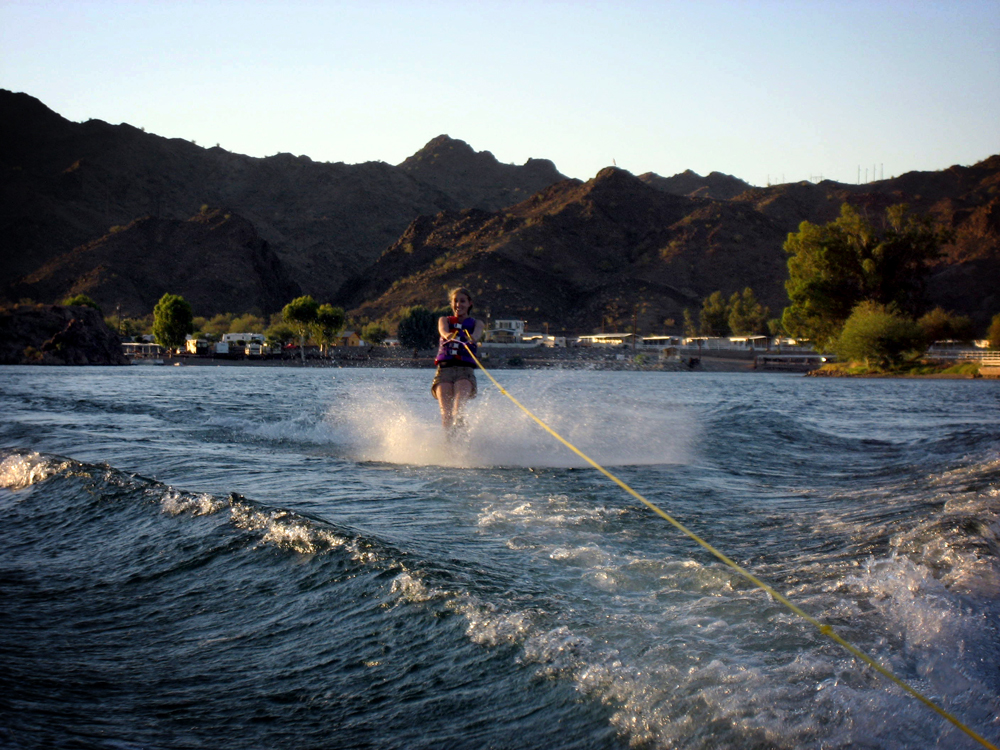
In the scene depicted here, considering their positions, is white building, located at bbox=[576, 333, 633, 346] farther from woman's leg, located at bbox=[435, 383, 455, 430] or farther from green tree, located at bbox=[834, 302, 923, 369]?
woman's leg, located at bbox=[435, 383, 455, 430]

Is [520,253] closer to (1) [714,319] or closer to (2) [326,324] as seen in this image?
(1) [714,319]

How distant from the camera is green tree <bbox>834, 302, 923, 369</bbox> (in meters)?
52.8

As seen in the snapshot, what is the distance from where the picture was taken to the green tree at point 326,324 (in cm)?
8700

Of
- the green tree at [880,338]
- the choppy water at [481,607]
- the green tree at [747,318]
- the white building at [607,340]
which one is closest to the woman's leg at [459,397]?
the choppy water at [481,607]

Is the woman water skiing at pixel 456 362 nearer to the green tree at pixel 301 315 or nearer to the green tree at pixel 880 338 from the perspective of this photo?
the green tree at pixel 880 338

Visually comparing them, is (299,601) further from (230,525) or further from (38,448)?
(38,448)

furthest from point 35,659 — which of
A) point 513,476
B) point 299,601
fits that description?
point 513,476

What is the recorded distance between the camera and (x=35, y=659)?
3.33m

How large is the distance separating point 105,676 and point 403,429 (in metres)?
8.15

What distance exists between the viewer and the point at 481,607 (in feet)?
12.1

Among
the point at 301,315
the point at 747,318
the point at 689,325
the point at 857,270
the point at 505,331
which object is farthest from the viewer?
the point at 689,325

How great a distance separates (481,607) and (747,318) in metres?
107

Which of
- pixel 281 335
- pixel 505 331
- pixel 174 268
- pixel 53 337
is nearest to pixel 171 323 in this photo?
pixel 281 335

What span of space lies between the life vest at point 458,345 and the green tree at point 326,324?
260ft
